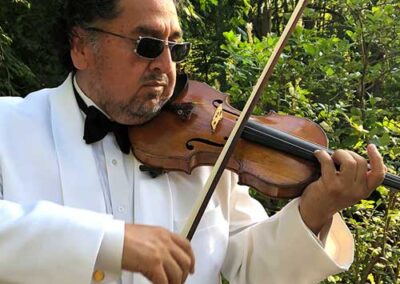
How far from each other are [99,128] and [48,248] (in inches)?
19.8

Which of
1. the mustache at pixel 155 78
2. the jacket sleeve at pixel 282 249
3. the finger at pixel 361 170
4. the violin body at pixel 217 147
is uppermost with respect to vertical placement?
the mustache at pixel 155 78

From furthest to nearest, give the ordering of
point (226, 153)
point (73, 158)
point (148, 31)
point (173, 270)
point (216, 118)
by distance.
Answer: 1. point (216, 118)
2. point (148, 31)
3. point (73, 158)
4. point (226, 153)
5. point (173, 270)

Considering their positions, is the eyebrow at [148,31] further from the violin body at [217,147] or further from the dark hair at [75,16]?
the violin body at [217,147]

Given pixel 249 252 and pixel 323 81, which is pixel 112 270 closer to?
pixel 249 252

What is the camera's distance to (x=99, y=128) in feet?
5.65

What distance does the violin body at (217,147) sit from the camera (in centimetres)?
162

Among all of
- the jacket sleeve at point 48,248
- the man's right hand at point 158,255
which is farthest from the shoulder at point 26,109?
the man's right hand at point 158,255

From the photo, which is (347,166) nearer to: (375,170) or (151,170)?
(375,170)

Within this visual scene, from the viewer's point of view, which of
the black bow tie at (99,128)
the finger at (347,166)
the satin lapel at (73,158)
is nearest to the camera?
the finger at (347,166)

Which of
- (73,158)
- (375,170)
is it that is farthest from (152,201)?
(375,170)

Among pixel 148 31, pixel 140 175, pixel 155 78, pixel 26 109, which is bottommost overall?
pixel 140 175

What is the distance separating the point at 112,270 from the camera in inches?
50.4

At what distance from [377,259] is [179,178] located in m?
1.41

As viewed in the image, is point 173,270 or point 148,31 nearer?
point 173,270
